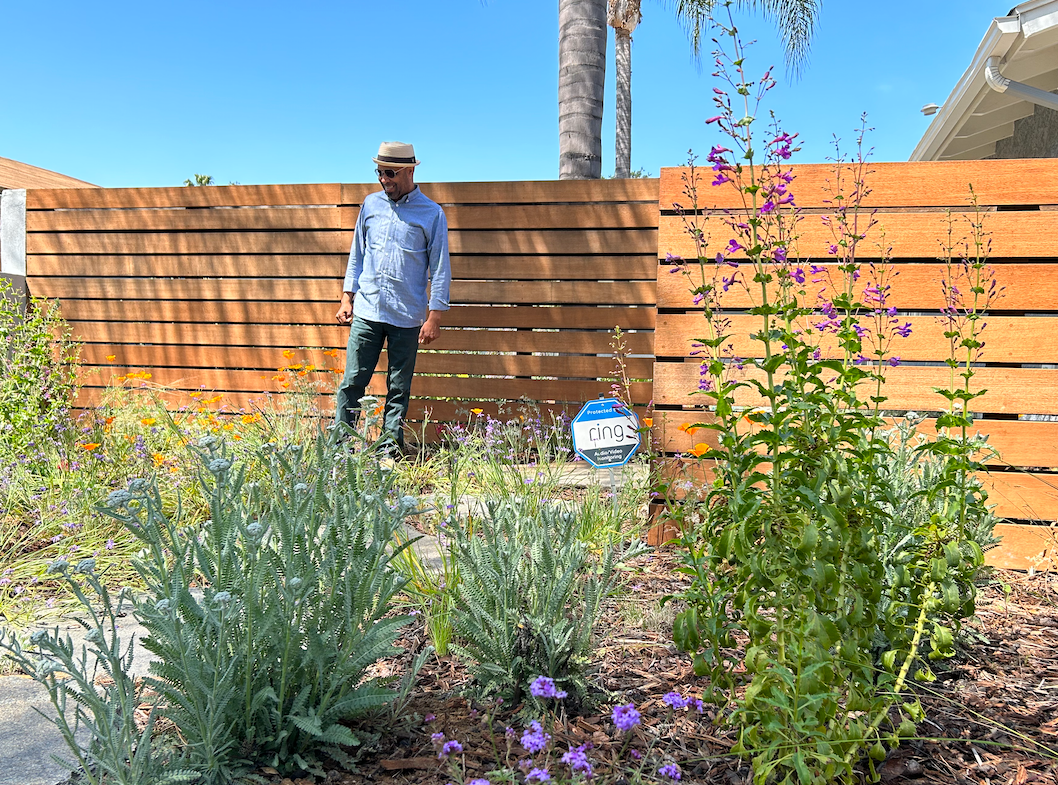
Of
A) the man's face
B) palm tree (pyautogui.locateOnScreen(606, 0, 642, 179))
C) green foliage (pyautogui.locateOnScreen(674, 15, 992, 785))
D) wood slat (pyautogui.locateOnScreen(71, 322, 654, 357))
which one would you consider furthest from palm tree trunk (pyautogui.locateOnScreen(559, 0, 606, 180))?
palm tree (pyautogui.locateOnScreen(606, 0, 642, 179))

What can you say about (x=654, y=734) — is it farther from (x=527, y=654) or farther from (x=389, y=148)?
(x=389, y=148)

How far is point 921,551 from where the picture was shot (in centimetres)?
212

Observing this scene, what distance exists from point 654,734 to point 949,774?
2.36 feet

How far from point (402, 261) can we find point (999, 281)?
346 cm

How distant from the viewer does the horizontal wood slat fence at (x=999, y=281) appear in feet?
11.2

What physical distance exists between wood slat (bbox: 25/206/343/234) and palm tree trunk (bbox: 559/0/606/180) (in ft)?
6.85

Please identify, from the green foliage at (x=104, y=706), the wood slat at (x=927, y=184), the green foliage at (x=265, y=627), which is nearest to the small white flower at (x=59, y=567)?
the green foliage at (x=104, y=706)

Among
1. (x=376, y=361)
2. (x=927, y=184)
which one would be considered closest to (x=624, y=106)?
(x=376, y=361)

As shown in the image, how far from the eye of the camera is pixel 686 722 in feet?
6.48

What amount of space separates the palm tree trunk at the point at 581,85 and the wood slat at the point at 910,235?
3023mm

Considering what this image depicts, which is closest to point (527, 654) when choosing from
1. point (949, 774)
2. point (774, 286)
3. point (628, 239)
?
point (949, 774)

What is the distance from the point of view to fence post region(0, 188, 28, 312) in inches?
284

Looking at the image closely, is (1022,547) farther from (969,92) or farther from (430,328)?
(969,92)

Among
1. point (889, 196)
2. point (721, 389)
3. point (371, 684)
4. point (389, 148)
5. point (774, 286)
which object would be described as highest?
point (389, 148)
